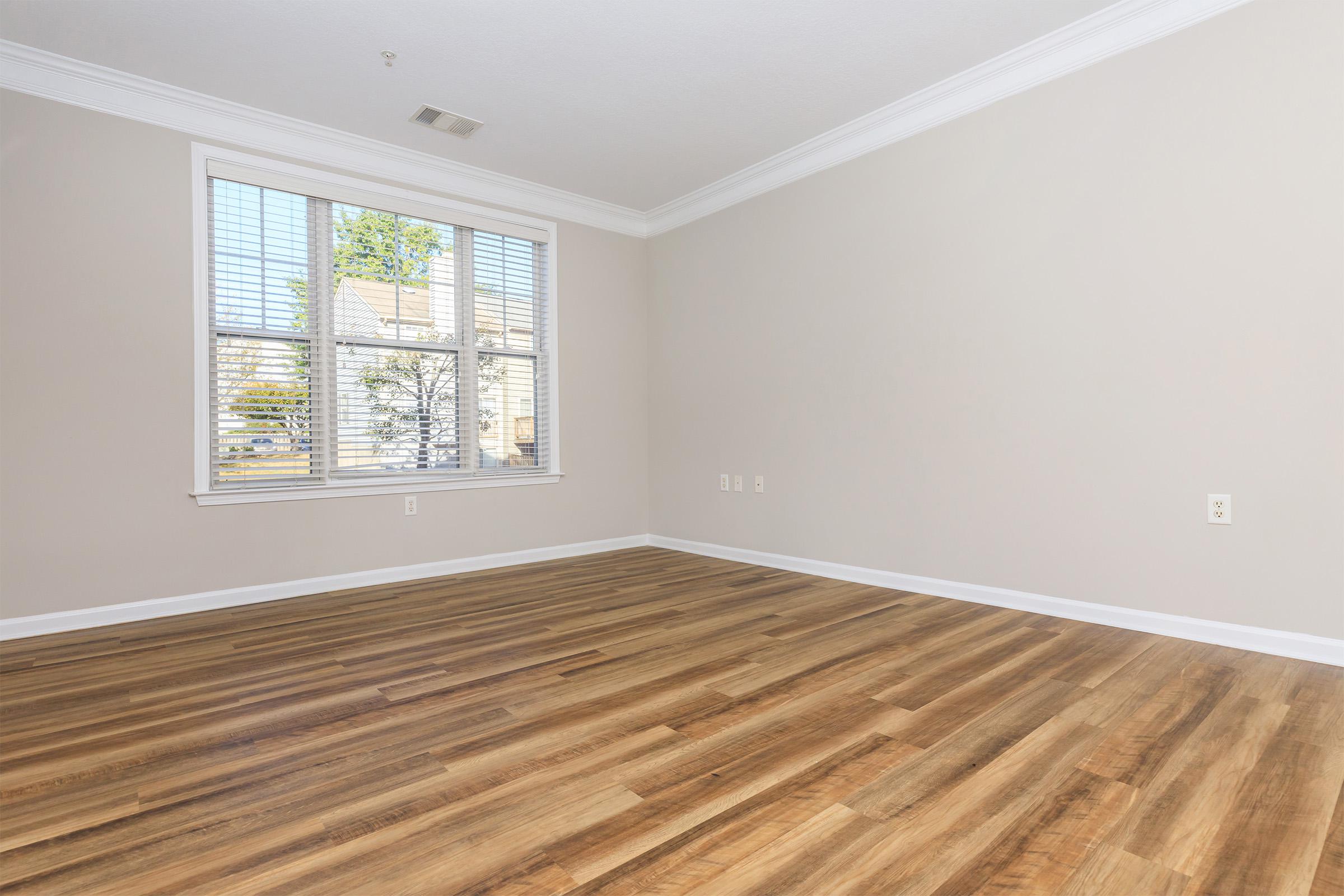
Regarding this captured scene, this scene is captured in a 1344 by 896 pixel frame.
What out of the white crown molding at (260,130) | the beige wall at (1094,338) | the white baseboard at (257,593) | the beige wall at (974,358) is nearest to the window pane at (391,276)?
the white crown molding at (260,130)

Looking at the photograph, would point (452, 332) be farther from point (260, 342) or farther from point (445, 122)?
point (445, 122)

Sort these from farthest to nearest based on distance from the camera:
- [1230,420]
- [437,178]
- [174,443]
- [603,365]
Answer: [603,365] → [437,178] → [174,443] → [1230,420]

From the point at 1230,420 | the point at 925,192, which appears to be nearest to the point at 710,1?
the point at 925,192

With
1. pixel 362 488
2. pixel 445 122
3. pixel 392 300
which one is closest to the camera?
pixel 445 122

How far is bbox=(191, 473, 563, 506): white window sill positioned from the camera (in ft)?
11.9

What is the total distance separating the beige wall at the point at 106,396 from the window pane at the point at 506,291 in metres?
1.48

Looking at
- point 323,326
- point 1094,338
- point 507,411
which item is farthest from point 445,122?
point 1094,338

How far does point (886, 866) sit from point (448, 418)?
3.91 meters

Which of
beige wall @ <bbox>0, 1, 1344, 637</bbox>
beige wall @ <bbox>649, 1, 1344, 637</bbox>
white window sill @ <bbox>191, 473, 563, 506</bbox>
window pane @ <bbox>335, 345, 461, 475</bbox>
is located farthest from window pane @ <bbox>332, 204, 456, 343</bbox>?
beige wall @ <bbox>649, 1, 1344, 637</bbox>

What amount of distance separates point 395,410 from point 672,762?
3.27 metres

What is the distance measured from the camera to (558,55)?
10.5ft

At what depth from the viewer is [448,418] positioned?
455cm

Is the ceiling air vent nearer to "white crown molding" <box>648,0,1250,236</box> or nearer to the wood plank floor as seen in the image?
"white crown molding" <box>648,0,1250,236</box>

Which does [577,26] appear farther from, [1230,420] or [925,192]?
[1230,420]
